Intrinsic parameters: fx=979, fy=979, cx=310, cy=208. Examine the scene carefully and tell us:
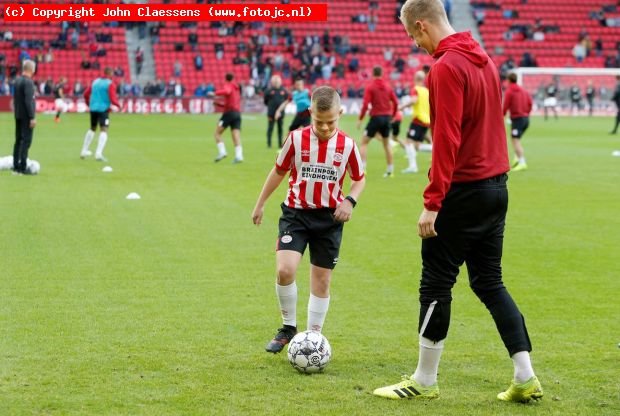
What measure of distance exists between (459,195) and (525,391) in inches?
46.7

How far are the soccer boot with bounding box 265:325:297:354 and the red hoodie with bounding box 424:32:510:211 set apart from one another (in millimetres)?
1927

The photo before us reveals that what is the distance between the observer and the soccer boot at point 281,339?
22.0ft

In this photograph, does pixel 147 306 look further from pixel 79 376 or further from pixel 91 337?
pixel 79 376

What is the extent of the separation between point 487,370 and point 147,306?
10.1 ft

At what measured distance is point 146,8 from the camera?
3997 cm

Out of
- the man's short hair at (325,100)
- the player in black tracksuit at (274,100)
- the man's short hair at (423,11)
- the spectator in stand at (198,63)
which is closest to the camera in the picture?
the man's short hair at (423,11)

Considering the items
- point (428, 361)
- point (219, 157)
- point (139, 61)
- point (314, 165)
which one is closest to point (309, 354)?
point (428, 361)

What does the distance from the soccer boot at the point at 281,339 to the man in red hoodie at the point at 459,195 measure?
120 cm

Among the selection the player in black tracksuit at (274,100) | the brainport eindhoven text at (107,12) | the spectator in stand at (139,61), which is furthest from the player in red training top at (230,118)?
the spectator in stand at (139,61)

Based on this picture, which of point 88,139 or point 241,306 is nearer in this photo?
point 241,306

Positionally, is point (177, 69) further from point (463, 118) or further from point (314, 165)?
point (463, 118)

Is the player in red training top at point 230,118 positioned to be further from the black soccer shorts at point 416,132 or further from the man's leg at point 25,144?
the man's leg at point 25,144

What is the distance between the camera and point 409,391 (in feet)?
18.5

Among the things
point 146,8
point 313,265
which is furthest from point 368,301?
point 146,8
